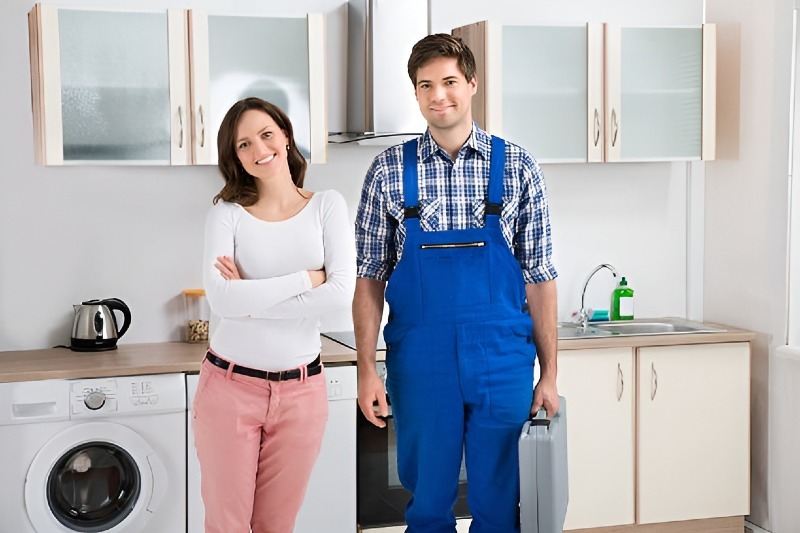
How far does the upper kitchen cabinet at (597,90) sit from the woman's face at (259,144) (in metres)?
1.56

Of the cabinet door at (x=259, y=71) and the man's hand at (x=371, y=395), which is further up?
the cabinet door at (x=259, y=71)

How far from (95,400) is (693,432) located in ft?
7.72

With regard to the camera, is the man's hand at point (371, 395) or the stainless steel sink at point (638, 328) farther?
the stainless steel sink at point (638, 328)

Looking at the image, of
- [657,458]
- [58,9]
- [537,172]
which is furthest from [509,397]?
[58,9]

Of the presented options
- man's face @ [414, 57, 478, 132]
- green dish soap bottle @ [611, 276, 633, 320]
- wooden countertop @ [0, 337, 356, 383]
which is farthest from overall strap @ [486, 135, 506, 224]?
green dish soap bottle @ [611, 276, 633, 320]

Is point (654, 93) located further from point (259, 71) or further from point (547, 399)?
point (547, 399)

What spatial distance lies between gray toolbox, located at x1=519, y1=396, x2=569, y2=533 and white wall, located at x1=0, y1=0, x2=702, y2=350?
6.44 feet

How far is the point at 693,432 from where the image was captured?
429cm

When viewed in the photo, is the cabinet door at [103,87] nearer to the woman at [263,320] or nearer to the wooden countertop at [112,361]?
the wooden countertop at [112,361]

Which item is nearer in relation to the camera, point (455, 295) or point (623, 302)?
point (455, 295)

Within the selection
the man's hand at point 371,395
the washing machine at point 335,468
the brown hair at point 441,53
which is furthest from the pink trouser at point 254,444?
the washing machine at point 335,468

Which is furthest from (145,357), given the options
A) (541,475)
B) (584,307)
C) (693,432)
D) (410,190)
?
(693,432)

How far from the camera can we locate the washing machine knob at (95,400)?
3.54 m

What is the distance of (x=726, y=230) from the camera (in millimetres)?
4641
